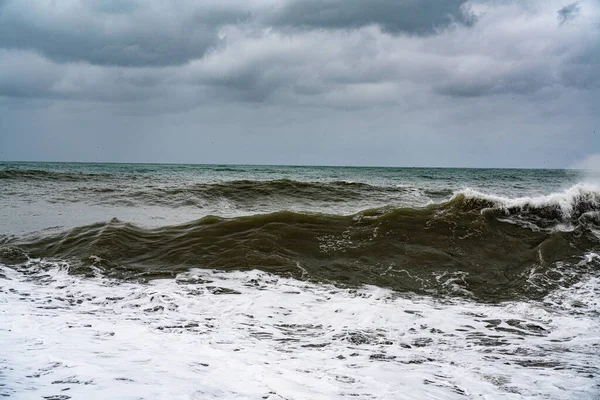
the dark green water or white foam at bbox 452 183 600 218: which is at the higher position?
white foam at bbox 452 183 600 218

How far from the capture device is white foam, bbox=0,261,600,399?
10.1 feet

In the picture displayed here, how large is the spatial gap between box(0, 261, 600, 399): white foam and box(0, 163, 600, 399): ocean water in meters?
0.02

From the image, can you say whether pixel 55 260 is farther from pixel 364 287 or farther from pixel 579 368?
pixel 579 368

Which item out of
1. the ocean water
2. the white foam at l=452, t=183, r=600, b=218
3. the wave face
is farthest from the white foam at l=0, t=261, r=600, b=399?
the white foam at l=452, t=183, r=600, b=218

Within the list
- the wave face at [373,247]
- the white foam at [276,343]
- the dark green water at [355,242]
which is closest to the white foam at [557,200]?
the dark green water at [355,242]

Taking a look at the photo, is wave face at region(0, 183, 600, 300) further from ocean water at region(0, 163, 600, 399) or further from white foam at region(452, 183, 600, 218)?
white foam at region(452, 183, 600, 218)

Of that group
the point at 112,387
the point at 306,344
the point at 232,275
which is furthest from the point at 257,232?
the point at 112,387

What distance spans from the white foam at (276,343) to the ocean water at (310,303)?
21 mm

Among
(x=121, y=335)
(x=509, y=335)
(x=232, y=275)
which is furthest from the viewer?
(x=232, y=275)

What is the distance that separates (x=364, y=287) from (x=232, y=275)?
195cm

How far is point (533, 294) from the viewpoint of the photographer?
20.6 feet

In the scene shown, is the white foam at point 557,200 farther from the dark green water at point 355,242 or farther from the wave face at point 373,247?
the wave face at point 373,247

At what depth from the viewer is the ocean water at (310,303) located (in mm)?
3222

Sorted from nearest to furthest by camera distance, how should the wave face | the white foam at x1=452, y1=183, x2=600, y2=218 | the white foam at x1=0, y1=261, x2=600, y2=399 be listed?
the white foam at x1=0, y1=261, x2=600, y2=399, the wave face, the white foam at x1=452, y1=183, x2=600, y2=218
